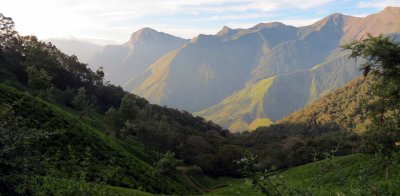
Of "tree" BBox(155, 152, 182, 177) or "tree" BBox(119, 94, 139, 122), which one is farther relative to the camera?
"tree" BBox(119, 94, 139, 122)

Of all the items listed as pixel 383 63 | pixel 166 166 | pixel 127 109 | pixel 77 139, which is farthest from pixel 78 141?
Answer: pixel 127 109

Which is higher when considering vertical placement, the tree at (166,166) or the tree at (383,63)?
the tree at (383,63)

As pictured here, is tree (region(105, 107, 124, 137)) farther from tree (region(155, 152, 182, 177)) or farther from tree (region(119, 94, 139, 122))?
tree (region(155, 152, 182, 177))

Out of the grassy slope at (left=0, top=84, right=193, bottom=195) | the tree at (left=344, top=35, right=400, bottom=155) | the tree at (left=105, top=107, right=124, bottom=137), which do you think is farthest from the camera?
the tree at (left=105, top=107, right=124, bottom=137)

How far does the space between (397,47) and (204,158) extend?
337 feet

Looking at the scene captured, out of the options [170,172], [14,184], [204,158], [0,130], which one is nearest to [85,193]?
[14,184]

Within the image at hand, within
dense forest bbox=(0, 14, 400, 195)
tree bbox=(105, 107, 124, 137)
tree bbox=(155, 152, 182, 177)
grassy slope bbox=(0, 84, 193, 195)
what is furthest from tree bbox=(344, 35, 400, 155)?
tree bbox=(105, 107, 124, 137)

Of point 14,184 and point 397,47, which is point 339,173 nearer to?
point 14,184

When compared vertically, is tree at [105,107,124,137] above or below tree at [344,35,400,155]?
below

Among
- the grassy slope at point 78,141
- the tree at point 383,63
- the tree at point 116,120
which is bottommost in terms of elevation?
the tree at point 116,120

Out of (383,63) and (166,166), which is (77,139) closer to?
(166,166)

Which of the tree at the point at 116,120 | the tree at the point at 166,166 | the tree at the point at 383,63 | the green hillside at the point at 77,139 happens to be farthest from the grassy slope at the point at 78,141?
the tree at the point at 116,120

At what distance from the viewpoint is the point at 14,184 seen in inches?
467

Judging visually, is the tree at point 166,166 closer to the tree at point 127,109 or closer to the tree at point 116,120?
the tree at point 116,120
